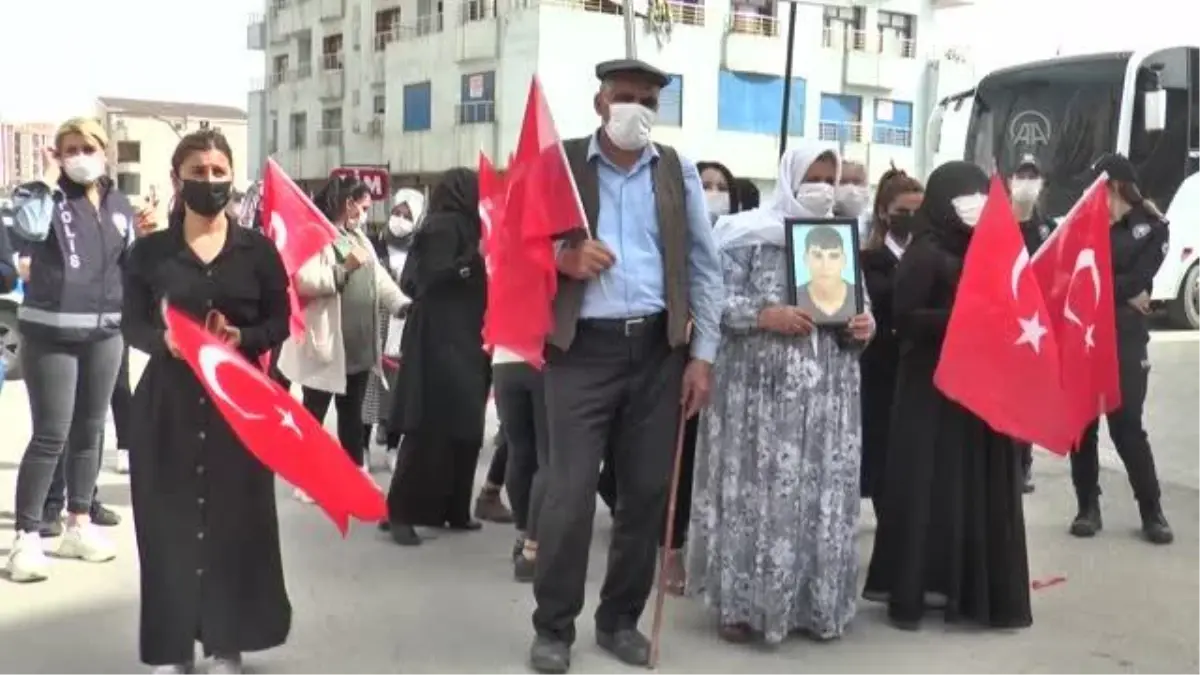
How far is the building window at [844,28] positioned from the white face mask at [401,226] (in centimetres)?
3448

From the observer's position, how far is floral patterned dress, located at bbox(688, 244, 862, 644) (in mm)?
4723

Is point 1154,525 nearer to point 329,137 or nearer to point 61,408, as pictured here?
point 61,408

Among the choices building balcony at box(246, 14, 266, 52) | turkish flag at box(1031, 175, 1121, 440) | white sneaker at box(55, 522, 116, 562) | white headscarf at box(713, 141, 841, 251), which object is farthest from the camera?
building balcony at box(246, 14, 266, 52)

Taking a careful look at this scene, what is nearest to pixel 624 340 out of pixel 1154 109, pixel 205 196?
pixel 205 196

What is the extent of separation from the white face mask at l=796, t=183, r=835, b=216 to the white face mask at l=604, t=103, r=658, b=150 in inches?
27.8

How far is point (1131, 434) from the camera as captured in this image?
670 centimetres

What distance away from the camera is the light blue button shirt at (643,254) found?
4453 mm

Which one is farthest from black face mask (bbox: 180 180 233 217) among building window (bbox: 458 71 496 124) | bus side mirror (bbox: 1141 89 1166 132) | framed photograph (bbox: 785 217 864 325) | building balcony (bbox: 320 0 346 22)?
building balcony (bbox: 320 0 346 22)

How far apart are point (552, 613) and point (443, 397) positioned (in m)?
2.05

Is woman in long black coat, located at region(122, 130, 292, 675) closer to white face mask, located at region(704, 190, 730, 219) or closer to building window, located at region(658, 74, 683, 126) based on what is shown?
white face mask, located at region(704, 190, 730, 219)

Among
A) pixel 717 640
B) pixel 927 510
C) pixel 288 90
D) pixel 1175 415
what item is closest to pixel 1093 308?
pixel 927 510

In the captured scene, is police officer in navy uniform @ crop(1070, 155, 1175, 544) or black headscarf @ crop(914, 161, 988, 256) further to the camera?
police officer in navy uniform @ crop(1070, 155, 1175, 544)

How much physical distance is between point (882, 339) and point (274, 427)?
3.13 meters

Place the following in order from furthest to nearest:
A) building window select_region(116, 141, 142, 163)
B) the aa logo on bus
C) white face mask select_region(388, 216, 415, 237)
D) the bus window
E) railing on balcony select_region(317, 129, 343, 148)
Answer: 1. building window select_region(116, 141, 142, 163)
2. railing on balcony select_region(317, 129, 343, 148)
3. the aa logo on bus
4. the bus window
5. white face mask select_region(388, 216, 415, 237)
